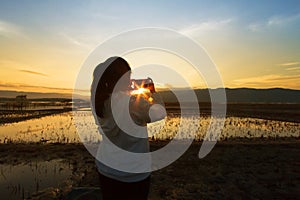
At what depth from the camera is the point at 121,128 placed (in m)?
2.25

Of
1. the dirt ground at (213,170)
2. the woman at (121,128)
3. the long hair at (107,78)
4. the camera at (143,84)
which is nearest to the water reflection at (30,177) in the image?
the dirt ground at (213,170)

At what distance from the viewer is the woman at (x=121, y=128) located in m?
2.24

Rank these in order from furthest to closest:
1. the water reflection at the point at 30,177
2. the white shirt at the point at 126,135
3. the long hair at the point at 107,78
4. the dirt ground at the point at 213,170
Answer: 1. the water reflection at the point at 30,177
2. the dirt ground at the point at 213,170
3. the long hair at the point at 107,78
4. the white shirt at the point at 126,135

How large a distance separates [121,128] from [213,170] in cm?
655

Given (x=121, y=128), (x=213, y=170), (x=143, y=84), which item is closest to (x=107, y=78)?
(x=143, y=84)

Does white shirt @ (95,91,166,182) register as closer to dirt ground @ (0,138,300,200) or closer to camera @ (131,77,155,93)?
camera @ (131,77,155,93)

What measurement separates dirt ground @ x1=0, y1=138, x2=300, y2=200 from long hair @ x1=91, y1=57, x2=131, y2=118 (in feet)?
14.2

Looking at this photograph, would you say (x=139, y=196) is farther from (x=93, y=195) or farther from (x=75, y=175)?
(x=75, y=175)

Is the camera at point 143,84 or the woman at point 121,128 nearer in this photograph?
the woman at point 121,128

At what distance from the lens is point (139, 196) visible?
246 cm

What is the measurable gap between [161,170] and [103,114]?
6.22 metres

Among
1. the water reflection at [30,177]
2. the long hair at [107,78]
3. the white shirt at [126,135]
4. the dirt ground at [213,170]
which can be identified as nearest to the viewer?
the white shirt at [126,135]

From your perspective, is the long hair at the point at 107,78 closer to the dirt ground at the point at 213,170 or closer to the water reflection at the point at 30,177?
the dirt ground at the point at 213,170

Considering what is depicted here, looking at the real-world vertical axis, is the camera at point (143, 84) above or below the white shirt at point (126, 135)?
above
